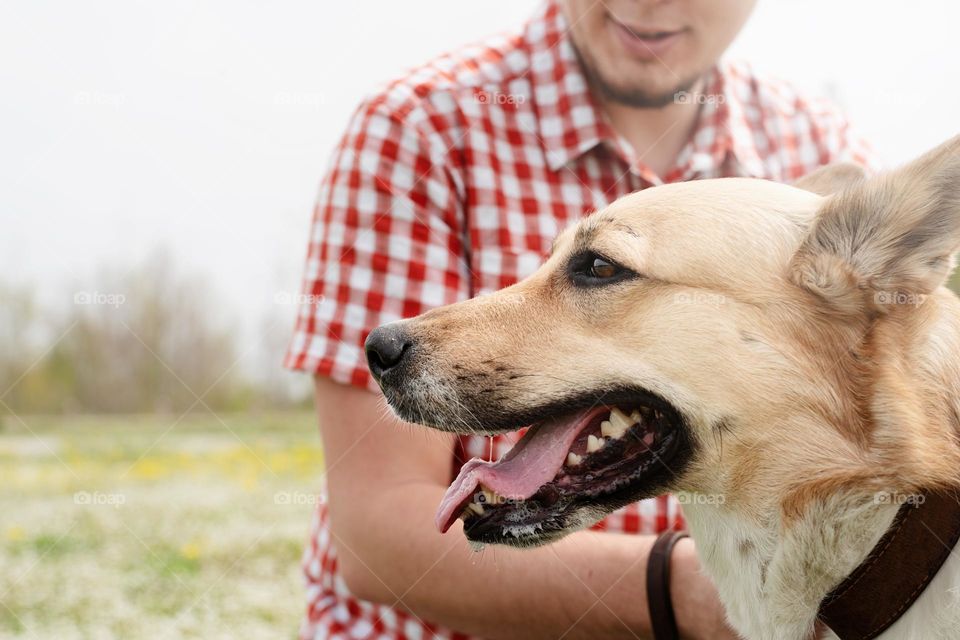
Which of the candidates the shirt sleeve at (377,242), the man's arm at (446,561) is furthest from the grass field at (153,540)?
the shirt sleeve at (377,242)

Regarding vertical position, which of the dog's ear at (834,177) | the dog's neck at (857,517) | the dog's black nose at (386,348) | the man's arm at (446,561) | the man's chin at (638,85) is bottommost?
the man's arm at (446,561)

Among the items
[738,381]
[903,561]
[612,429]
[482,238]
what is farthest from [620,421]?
[482,238]

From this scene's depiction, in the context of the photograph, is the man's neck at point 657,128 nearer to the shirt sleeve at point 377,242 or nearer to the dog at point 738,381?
the shirt sleeve at point 377,242

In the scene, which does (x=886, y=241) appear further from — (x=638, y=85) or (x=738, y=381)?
(x=638, y=85)

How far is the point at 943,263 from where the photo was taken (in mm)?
1818

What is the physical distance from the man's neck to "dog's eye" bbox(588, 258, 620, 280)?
958mm

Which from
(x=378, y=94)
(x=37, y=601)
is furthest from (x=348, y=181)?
(x=37, y=601)

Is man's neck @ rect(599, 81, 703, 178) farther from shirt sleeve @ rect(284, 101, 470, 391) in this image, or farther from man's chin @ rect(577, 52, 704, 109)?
shirt sleeve @ rect(284, 101, 470, 391)

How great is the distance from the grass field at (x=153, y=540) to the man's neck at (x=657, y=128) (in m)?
1.74

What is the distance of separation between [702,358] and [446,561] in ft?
3.01

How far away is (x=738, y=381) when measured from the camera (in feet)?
6.12

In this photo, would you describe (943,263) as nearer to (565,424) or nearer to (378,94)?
(565,424)

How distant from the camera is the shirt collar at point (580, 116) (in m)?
2.80

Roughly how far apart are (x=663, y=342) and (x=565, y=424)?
0.28 meters
